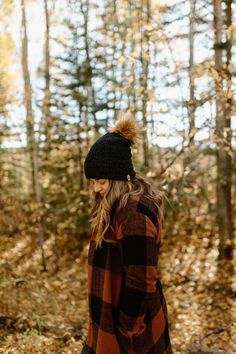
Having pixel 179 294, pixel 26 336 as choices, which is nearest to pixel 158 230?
pixel 26 336

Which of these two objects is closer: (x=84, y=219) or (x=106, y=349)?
(x=106, y=349)

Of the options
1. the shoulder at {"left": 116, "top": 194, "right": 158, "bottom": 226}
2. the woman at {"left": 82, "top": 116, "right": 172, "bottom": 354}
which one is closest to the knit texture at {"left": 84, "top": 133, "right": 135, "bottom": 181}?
the woman at {"left": 82, "top": 116, "right": 172, "bottom": 354}

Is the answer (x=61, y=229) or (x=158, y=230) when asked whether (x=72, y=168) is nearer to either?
(x=61, y=229)

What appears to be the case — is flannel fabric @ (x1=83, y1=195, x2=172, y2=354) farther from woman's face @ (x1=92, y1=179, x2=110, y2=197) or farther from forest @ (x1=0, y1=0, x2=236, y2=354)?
forest @ (x1=0, y1=0, x2=236, y2=354)

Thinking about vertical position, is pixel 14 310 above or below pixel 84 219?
below

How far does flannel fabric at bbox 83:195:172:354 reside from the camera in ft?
7.39

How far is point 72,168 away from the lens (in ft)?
35.6

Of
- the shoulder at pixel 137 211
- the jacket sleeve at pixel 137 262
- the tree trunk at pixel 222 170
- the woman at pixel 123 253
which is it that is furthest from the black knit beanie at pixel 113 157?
the tree trunk at pixel 222 170

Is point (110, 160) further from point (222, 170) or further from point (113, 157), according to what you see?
point (222, 170)

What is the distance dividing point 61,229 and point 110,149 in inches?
348

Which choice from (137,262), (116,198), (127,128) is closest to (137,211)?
(116,198)

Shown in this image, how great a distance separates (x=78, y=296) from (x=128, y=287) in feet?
20.7

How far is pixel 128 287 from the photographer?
228 centimetres

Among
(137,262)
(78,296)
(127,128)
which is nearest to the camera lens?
(137,262)
